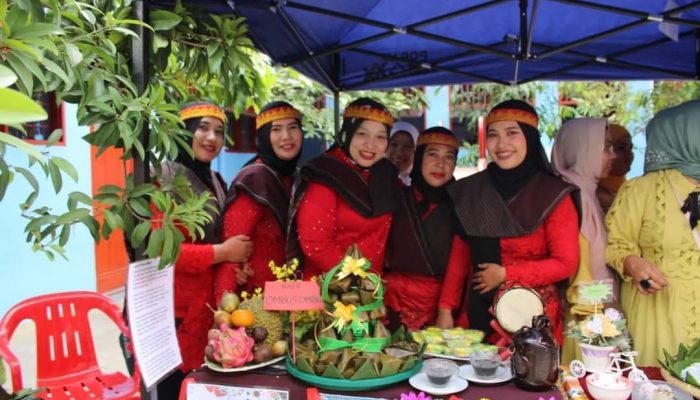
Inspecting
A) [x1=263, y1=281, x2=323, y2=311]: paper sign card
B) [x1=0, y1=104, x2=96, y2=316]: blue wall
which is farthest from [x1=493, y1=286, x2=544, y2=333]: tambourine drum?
[x1=0, y1=104, x2=96, y2=316]: blue wall

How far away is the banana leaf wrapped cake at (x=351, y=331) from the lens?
5.03ft

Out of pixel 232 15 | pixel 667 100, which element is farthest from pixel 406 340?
pixel 667 100

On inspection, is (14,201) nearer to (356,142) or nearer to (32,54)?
(356,142)

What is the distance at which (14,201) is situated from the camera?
4887 millimetres

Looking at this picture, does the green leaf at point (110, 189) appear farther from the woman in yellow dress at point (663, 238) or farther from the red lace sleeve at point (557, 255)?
the woman in yellow dress at point (663, 238)

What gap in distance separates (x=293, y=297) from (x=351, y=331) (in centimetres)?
21

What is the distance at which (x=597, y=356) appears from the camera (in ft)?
5.04

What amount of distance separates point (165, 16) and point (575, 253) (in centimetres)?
175

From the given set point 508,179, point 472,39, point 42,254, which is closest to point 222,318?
point 508,179

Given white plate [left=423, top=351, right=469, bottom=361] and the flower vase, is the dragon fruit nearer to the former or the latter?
white plate [left=423, top=351, right=469, bottom=361]

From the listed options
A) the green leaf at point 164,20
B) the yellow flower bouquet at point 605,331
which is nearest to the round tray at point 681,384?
the yellow flower bouquet at point 605,331

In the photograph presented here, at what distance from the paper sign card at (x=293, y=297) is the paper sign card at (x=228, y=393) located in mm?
243

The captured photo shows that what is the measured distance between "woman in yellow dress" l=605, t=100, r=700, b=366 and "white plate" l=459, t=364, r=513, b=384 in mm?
787

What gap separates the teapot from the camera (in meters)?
1.43
